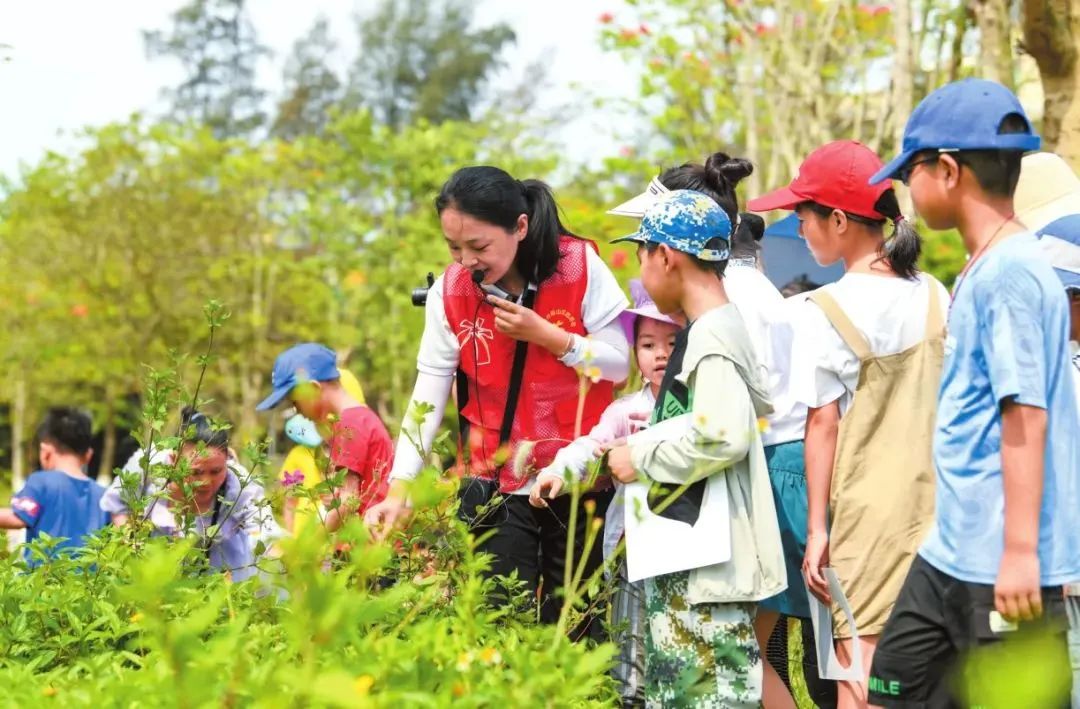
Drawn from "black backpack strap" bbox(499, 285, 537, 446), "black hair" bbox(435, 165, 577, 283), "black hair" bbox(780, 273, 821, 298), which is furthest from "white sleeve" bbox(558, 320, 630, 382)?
"black hair" bbox(780, 273, 821, 298)

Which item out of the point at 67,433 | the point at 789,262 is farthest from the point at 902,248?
the point at 67,433

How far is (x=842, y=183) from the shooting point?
148 inches

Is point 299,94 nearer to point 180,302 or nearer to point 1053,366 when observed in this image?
point 180,302

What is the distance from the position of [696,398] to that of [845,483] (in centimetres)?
51

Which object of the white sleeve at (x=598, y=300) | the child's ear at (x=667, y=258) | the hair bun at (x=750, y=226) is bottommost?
the white sleeve at (x=598, y=300)

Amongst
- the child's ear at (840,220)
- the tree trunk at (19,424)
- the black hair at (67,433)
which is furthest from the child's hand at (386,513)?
the tree trunk at (19,424)

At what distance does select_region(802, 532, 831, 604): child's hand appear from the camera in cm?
364

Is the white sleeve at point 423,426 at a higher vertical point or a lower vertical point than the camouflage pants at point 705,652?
higher

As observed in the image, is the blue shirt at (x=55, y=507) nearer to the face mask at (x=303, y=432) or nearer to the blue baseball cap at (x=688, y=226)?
the face mask at (x=303, y=432)

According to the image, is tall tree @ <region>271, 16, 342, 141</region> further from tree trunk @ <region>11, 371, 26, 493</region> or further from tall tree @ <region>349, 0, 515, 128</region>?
tree trunk @ <region>11, 371, 26, 493</region>

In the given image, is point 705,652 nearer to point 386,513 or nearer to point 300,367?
point 386,513

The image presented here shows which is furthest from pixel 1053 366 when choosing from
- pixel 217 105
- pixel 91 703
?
pixel 217 105

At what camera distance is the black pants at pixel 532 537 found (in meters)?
4.10

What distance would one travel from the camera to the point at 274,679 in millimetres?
2170
